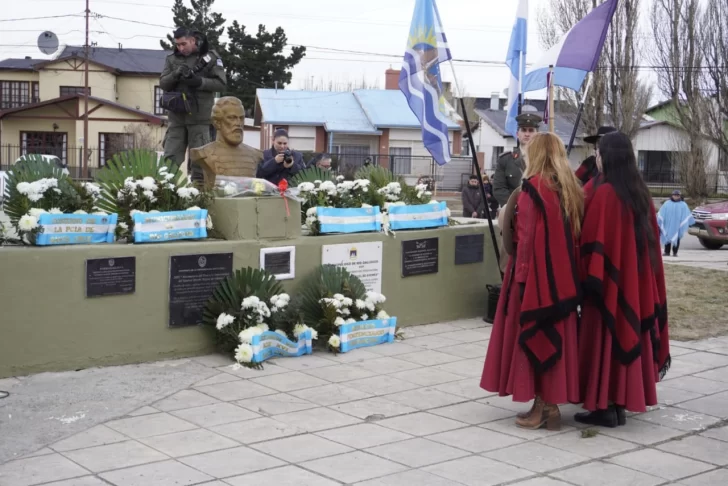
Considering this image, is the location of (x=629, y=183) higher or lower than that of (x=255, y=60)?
lower

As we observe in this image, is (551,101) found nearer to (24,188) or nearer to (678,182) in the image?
(24,188)

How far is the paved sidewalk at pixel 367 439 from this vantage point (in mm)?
5055

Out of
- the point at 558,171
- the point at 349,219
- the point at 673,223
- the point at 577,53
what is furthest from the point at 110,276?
the point at 673,223

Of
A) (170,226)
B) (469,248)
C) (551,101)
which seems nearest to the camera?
(170,226)

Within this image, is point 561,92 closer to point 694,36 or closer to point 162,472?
point 694,36

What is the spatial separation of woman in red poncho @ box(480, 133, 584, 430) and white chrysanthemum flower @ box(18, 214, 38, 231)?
11.3ft

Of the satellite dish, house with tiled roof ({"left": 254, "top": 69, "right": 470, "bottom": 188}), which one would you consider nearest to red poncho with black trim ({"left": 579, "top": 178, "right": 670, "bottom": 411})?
the satellite dish

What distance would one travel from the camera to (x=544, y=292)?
588 centimetres

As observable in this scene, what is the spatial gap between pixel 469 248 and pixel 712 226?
1470 centimetres

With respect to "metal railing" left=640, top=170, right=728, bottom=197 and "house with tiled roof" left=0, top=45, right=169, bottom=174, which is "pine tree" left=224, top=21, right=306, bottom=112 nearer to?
"house with tiled roof" left=0, top=45, right=169, bottom=174

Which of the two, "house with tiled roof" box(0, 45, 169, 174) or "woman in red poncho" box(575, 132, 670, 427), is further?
"house with tiled roof" box(0, 45, 169, 174)

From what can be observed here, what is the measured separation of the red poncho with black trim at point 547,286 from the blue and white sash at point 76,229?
11.2ft

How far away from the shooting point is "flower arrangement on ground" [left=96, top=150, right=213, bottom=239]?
7684 mm

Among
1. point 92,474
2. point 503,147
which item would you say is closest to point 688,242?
point 92,474
